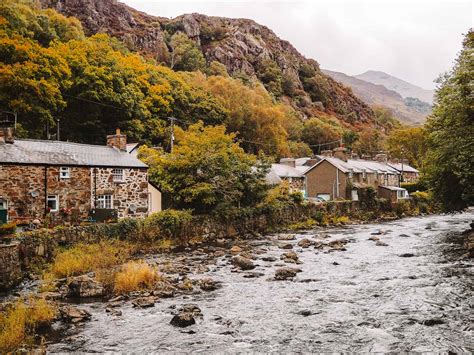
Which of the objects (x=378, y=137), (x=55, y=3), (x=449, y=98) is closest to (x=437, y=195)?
(x=449, y=98)

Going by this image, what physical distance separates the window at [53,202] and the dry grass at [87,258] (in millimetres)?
5603

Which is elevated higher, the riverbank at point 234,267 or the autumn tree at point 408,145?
the autumn tree at point 408,145

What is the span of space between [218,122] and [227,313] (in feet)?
193

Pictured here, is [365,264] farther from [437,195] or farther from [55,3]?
[55,3]

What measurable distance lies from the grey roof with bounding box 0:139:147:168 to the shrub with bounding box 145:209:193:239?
5.29 metres

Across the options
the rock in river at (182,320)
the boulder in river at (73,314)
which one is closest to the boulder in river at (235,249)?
the rock in river at (182,320)

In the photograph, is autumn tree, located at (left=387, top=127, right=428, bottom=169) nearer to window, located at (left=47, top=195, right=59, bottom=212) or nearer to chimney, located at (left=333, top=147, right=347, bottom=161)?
chimney, located at (left=333, top=147, right=347, bottom=161)

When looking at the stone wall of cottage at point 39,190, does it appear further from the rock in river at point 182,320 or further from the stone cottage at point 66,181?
the rock in river at point 182,320

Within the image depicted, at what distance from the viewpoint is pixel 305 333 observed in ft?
45.1

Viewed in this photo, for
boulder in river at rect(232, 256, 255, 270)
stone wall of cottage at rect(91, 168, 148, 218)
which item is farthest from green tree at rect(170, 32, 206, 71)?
boulder in river at rect(232, 256, 255, 270)

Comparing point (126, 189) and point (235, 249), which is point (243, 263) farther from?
point (126, 189)

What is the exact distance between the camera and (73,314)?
598 inches

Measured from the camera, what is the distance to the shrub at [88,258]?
22.5 meters

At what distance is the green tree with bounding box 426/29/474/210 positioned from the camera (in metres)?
26.9
